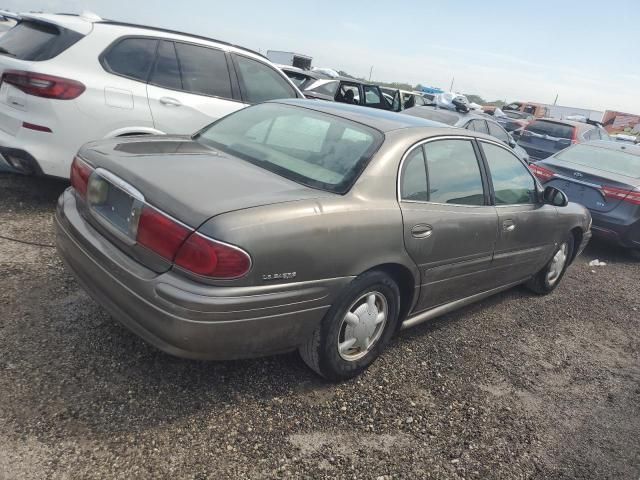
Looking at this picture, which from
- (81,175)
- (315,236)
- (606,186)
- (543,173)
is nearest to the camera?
(315,236)

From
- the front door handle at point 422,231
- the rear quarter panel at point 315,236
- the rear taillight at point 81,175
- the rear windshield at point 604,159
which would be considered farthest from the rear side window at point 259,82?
the rear windshield at point 604,159

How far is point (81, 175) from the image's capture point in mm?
2859

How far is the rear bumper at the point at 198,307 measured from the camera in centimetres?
224

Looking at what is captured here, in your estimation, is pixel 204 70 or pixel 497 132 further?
pixel 497 132

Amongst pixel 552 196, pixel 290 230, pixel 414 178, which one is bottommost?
pixel 290 230

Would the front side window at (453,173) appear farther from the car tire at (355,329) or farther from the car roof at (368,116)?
the car tire at (355,329)

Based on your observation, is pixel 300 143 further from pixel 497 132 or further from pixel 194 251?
pixel 497 132

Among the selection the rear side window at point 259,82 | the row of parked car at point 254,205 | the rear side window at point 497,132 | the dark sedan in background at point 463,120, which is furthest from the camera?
the rear side window at point 497,132

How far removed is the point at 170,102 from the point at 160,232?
301 cm

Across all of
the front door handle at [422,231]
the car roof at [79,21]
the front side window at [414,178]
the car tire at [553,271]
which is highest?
the car roof at [79,21]

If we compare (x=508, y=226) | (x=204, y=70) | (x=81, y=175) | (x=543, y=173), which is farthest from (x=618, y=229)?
(x=81, y=175)

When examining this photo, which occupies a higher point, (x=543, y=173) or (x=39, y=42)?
(x=39, y=42)

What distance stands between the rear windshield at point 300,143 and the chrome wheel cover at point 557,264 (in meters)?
2.79

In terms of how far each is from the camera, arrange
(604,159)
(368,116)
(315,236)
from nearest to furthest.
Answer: (315,236) < (368,116) < (604,159)
